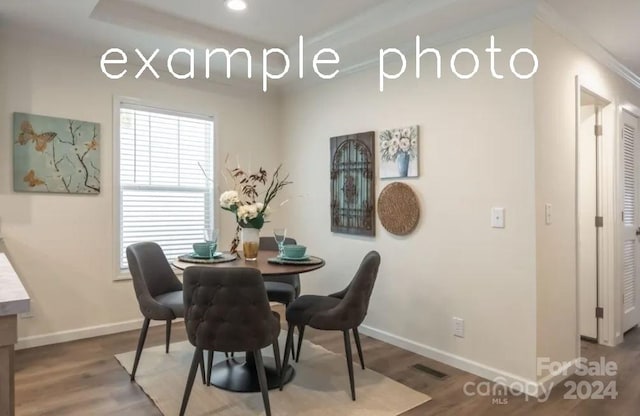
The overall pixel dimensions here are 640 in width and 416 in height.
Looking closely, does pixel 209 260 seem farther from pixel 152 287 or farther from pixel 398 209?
pixel 398 209

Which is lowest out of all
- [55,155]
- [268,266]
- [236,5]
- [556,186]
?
[268,266]

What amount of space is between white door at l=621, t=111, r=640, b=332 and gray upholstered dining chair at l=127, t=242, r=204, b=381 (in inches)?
151

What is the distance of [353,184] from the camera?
149 inches

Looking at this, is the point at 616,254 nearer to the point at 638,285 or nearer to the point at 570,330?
the point at 638,285

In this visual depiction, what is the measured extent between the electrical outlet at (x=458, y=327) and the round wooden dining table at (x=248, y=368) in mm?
1096

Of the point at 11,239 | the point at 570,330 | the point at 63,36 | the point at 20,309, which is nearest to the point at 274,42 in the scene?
the point at 63,36

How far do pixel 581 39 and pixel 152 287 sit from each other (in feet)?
11.8

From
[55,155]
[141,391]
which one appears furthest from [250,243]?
[55,155]

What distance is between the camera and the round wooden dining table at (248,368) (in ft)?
8.20

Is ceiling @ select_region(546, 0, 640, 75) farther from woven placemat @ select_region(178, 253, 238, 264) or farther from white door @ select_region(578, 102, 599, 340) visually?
woven placemat @ select_region(178, 253, 238, 264)

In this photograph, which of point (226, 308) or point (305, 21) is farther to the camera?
point (305, 21)

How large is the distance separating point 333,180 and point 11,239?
8.80ft
